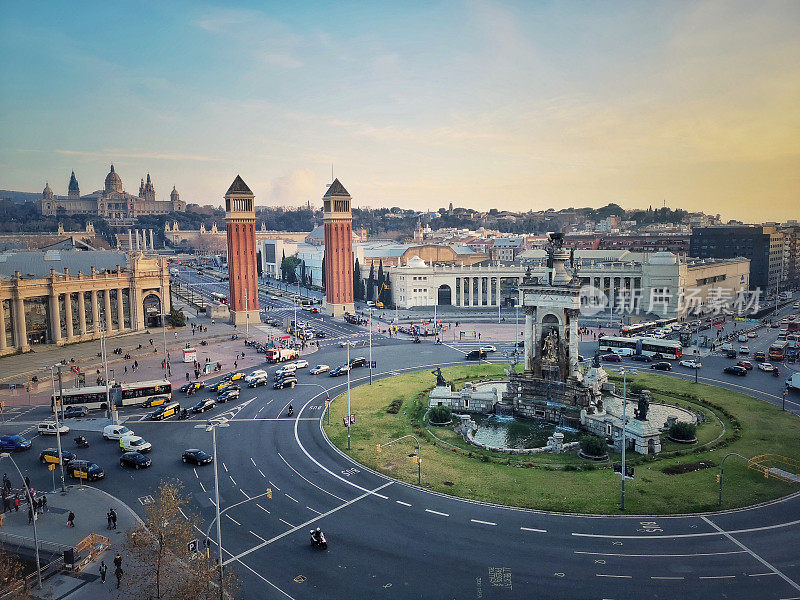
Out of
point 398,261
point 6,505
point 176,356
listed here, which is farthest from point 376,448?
point 398,261

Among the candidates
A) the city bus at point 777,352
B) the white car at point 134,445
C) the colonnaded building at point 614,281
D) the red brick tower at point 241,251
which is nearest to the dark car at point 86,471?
the white car at point 134,445

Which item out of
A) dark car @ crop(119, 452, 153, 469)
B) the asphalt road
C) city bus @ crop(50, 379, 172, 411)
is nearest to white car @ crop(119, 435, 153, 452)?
the asphalt road

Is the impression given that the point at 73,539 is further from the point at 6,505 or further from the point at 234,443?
the point at 234,443

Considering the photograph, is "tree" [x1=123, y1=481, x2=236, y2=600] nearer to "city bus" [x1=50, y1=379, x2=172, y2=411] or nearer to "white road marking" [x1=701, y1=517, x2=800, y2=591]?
"white road marking" [x1=701, y1=517, x2=800, y2=591]

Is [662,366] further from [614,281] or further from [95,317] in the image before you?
[95,317]

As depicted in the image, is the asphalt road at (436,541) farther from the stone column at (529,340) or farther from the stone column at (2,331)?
the stone column at (2,331)
